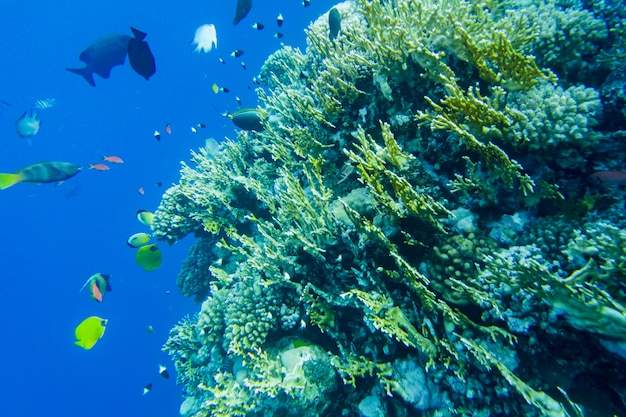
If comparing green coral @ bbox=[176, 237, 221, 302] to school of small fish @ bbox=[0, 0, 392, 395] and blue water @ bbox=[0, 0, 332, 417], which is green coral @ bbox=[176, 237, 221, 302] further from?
blue water @ bbox=[0, 0, 332, 417]

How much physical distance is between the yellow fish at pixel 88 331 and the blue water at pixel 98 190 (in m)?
18.0

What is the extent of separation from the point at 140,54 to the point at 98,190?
59.7m

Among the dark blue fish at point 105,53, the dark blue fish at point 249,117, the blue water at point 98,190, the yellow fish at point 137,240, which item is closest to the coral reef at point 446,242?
the dark blue fish at point 249,117

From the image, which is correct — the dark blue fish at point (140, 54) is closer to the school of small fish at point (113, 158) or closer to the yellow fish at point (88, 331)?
the school of small fish at point (113, 158)

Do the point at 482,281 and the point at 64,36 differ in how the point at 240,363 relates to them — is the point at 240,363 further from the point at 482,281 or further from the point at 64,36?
the point at 64,36

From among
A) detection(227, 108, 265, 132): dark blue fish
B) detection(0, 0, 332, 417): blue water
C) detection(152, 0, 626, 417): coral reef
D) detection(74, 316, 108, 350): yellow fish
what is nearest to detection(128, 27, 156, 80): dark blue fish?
detection(227, 108, 265, 132): dark blue fish

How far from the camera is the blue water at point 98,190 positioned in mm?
36094

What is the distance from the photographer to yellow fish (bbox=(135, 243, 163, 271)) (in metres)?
5.86

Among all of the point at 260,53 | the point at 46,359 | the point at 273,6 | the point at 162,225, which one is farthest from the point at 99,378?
the point at 273,6

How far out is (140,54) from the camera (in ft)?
14.9

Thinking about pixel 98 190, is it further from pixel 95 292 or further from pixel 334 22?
pixel 334 22

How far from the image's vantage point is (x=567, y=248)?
87.0 inches

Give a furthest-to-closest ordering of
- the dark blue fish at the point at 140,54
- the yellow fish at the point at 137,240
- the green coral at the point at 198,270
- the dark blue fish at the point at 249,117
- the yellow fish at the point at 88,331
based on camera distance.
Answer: the green coral at the point at 198,270
the yellow fish at the point at 137,240
the yellow fish at the point at 88,331
the dark blue fish at the point at 249,117
the dark blue fish at the point at 140,54

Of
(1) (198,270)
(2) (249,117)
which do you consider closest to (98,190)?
(1) (198,270)
